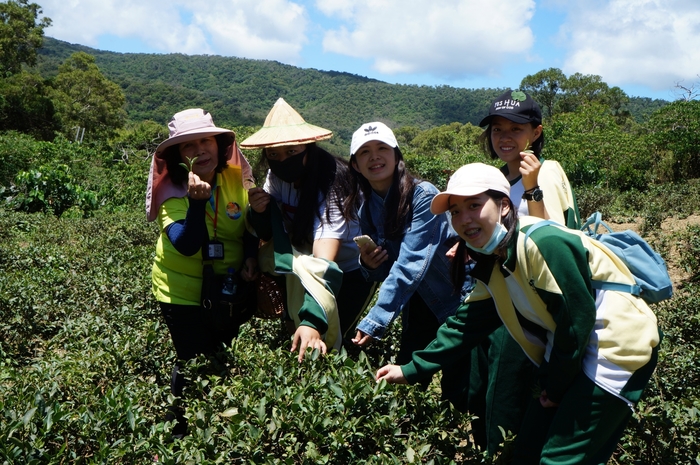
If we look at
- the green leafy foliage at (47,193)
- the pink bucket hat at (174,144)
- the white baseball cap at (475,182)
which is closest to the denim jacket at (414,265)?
the white baseball cap at (475,182)

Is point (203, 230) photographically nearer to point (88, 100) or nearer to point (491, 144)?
point (491, 144)

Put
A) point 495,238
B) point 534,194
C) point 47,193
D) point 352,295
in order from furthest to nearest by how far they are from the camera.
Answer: point 47,193 < point 352,295 < point 534,194 < point 495,238

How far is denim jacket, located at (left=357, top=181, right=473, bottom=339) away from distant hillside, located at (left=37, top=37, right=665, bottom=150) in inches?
2862

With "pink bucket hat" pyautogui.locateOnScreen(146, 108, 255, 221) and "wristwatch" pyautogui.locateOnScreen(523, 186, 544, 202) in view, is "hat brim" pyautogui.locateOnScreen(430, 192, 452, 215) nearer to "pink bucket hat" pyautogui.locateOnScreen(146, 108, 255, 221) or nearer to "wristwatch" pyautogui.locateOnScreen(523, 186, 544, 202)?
"wristwatch" pyautogui.locateOnScreen(523, 186, 544, 202)

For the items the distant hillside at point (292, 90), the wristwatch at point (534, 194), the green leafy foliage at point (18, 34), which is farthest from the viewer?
the distant hillside at point (292, 90)

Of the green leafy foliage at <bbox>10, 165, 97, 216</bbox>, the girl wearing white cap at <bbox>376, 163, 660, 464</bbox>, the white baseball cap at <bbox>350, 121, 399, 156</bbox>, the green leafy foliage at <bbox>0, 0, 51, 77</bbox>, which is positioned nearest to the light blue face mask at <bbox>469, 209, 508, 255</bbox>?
the girl wearing white cap at <bbox>376, 163, 660, 464</bbox>

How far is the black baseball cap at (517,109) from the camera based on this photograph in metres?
→ 2.53

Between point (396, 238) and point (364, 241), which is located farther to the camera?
point (396, 238)

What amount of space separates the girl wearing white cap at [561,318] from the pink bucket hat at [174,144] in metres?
1.09

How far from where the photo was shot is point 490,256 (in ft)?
6.43

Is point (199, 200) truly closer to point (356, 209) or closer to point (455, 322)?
point (356, 209)

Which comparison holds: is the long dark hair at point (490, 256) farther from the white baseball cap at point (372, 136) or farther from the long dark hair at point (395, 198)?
the white baseball cap at point (372, 136)

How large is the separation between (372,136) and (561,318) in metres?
1.05

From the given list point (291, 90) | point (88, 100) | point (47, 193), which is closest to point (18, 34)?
point (88, 100)
